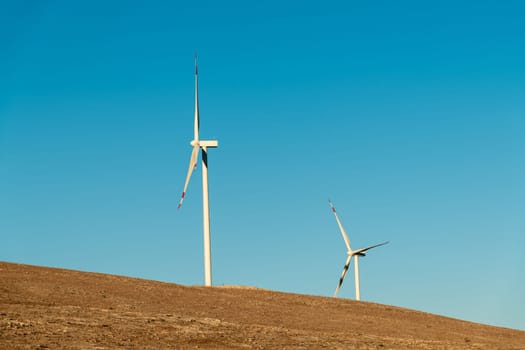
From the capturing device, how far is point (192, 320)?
3450 cm

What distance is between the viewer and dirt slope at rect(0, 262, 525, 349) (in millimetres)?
29312

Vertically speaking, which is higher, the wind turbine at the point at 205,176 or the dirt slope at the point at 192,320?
the wind turbine at the point at 205,176

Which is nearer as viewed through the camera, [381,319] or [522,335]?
[381,319]

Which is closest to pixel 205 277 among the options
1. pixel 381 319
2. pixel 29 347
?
pixel 381 319

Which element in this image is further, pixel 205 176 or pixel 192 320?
pixel 205 176

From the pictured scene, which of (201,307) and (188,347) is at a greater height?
(201,307)

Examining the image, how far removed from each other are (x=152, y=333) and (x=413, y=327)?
19890 millimetres

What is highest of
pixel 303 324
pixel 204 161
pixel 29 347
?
pixel 204 161

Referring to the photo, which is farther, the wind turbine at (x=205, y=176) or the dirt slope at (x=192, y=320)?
the wind turbine at (x=205, y=176)

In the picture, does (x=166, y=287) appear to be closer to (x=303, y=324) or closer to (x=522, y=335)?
(x=303, y=324)

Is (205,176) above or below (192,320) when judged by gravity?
above

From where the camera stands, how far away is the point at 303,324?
131ft

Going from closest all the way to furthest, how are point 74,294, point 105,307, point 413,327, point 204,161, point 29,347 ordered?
1. point 29,347
2. point 105,307
3. point 74,294
4. point 413,327
5. point 204,161

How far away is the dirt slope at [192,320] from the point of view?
29.3 metres
